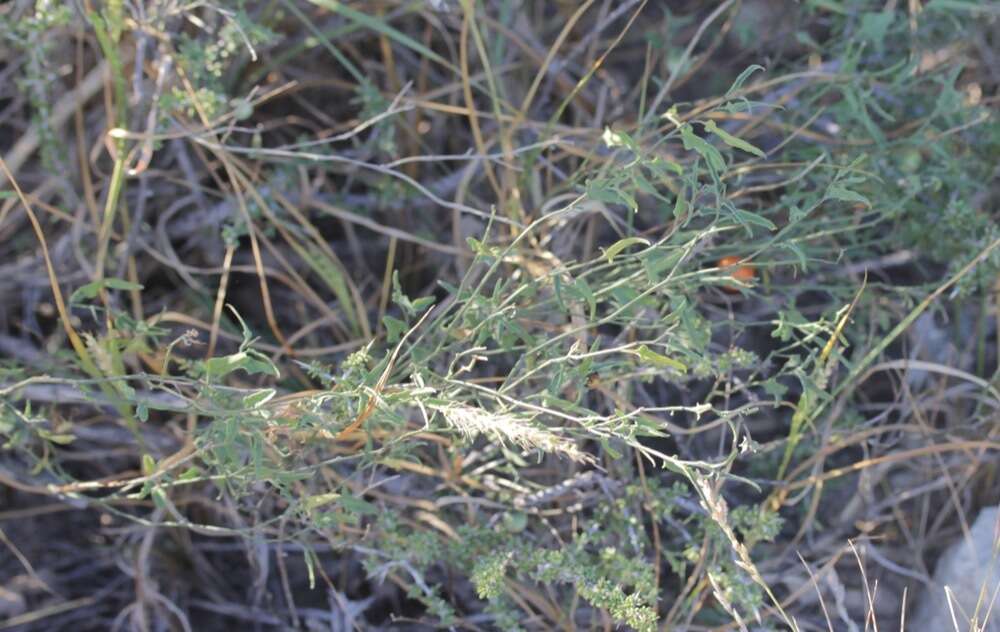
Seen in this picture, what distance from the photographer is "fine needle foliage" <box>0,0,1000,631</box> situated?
1302 mm

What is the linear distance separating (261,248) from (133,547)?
0.49m

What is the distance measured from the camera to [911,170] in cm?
143

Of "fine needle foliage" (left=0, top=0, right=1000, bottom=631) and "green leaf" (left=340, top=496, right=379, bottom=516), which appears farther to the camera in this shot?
"fine needle foliage" (left=0, top=0, right=1000, bottom=631)

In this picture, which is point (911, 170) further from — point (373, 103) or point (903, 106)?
point (373, 103)

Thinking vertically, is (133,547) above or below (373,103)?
below

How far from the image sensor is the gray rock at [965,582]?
4.65 ft

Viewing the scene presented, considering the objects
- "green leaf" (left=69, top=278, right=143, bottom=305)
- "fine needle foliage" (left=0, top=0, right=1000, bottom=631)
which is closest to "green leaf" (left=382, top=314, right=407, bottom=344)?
"fine needle foliage" (left=0, top=0, right=1000, bottom=631)

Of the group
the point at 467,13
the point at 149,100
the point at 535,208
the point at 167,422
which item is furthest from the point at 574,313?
the point at 149,100

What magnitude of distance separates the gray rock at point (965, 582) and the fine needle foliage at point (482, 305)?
0.04m

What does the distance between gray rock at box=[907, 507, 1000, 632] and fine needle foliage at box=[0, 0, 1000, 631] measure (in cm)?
4

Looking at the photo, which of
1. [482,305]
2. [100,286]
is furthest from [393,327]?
[100,286]

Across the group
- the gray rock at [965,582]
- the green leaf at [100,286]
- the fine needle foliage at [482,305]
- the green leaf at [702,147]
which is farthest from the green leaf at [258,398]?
the gray rock at [965,582]

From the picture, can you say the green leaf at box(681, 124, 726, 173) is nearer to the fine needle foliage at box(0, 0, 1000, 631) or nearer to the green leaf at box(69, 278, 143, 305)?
the fine needle foliage at box(0, 0, 1000, 631)

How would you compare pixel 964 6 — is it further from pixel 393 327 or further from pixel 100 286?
pixel 100 286
